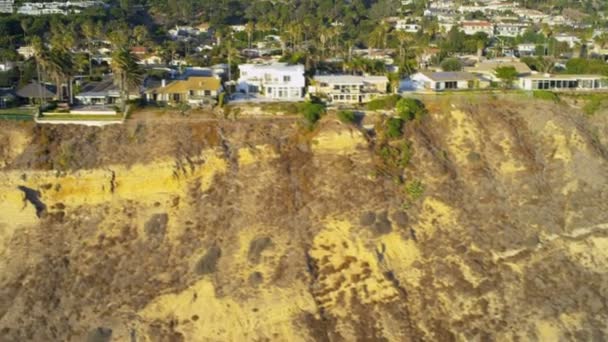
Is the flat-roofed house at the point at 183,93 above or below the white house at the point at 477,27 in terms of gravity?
above

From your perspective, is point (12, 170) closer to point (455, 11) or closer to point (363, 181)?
point (363, 181)

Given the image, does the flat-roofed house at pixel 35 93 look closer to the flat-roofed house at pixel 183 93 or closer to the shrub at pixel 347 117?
the flat-roofed house at pixel 183 93

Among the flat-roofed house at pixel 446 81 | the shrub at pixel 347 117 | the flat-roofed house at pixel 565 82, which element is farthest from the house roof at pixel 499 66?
the shrub at pixel 347 117

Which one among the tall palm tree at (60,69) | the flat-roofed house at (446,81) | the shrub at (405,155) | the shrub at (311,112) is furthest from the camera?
the flat-roofed house at (446,81)

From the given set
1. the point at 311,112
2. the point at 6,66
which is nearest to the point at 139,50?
the point at 6,66

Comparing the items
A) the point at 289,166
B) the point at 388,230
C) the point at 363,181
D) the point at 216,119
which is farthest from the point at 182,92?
the point at 388,230

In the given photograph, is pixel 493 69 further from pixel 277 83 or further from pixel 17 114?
pixel 17 114
